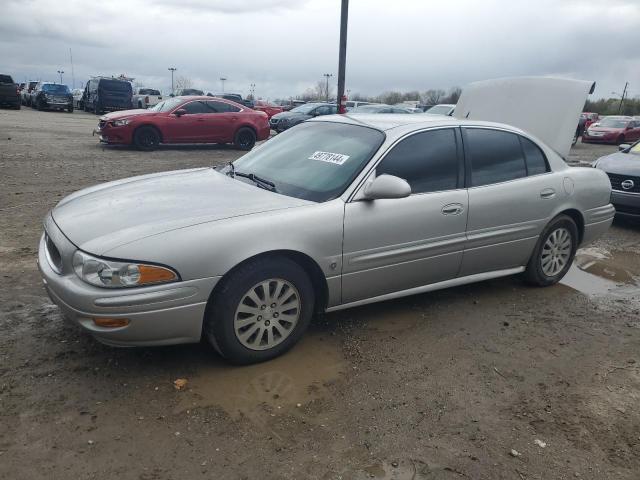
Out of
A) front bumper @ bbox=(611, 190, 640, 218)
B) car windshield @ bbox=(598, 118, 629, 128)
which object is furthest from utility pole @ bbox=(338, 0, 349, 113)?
car windshield @ bbox=(598, 118, 629, 128)

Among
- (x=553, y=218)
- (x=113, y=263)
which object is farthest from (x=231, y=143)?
(x=113, y=263)

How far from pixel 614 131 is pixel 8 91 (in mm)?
30131

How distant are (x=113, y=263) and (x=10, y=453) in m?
1.00

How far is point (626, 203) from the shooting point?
24.7ft

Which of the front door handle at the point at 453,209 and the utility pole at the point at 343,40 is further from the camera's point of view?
the utility pole at the point at 343,40

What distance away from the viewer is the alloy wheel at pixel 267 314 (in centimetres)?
314

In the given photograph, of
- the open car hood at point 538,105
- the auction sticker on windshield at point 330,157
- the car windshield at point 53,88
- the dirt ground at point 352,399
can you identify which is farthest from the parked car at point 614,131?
the car windshield at point 53,88

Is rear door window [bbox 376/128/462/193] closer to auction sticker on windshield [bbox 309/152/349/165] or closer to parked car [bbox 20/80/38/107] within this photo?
auction sticker on windshield [bbox 309/152/349/165]

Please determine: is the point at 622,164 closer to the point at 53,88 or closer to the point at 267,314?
the point at 267,314

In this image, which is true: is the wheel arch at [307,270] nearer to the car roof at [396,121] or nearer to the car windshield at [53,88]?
the car roof at [396,121]

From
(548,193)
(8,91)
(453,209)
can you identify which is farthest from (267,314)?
(8,91)

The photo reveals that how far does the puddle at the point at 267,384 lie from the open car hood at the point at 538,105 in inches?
194

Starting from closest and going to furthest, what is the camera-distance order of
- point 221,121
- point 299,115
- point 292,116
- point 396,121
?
point 396,121 → point 221,121 → point 292,116 → point 299,115

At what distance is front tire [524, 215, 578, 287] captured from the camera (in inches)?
186
